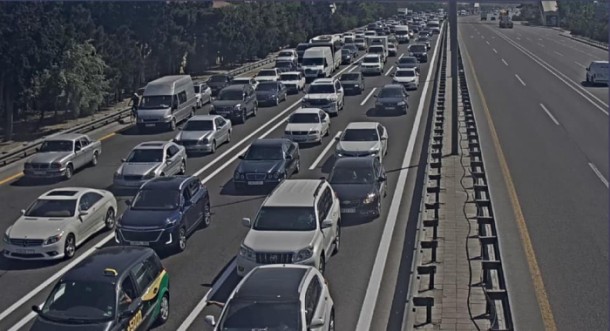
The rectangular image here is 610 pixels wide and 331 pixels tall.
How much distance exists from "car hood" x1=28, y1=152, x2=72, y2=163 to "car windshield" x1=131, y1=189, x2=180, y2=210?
28.3 feet

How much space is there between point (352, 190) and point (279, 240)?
4.94 m

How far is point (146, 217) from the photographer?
1814 centimetres

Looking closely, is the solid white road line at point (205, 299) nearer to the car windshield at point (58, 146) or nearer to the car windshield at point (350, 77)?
the car windshield at point (58, 146)

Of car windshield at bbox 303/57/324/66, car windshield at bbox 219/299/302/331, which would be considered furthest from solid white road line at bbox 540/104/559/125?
car windshield at bbox 219/299/302/331

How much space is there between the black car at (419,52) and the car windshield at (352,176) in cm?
4665

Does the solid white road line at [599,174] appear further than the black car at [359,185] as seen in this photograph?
Yes

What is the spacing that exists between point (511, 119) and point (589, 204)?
1582 centimetres

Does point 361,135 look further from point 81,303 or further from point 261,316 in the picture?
point 261,316

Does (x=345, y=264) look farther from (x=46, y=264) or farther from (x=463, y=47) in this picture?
(x=463, y=47)

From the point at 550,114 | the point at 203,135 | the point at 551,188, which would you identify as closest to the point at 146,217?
the point at 551,188

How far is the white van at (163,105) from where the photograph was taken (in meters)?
35.6

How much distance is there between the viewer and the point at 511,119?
3656cm

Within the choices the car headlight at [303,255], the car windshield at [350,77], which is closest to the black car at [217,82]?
the car windshield at [350,77]

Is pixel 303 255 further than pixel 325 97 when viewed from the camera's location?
No
